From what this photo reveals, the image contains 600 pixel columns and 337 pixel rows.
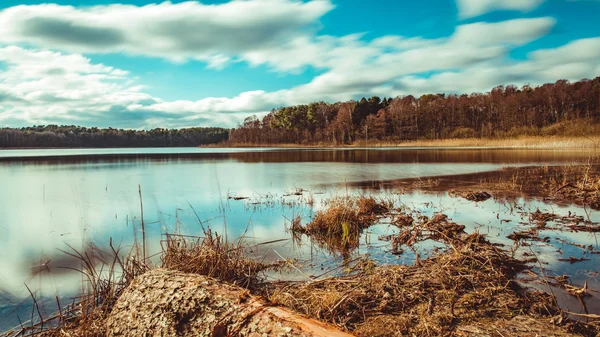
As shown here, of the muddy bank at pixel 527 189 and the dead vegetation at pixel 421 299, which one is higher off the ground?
the dead vegetation at pixel 421 299

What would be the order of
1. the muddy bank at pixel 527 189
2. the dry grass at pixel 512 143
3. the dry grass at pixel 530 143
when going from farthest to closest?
the dry grass at pixel 512 143, the dry grass at pixel 530 143, the muddy bank at pixel 527 189

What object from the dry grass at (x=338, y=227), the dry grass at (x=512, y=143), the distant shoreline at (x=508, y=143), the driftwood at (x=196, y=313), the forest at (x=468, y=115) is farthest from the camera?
the forest at (x=468, y=115)

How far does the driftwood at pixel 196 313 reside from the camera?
→ 2.80 m

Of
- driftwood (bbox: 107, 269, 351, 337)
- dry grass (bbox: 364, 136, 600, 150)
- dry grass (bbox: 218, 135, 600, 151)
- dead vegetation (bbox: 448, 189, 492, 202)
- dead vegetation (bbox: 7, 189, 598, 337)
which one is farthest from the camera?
dry grass (bbox: 218, 135, 600, 151)

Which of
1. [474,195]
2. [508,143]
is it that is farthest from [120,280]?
[508,143]

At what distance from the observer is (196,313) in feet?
10.6

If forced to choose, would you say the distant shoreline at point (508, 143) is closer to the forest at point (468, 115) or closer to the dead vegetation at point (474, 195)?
the forest at point (468, 115)

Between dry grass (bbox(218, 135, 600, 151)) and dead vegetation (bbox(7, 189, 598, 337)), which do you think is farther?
dry grass (bbox(218, 135, 600, 151))

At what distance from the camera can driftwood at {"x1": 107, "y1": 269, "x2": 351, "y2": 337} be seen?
9.19 ft

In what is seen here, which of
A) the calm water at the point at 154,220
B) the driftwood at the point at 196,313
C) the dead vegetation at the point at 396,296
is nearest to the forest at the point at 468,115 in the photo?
the calm water at the point at 154,220

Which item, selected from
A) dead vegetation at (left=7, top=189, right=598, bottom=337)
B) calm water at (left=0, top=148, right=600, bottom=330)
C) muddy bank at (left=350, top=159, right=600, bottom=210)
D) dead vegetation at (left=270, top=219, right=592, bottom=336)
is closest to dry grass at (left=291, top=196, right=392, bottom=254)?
calm water at (left=0, top=148, right=600, bottom=330)

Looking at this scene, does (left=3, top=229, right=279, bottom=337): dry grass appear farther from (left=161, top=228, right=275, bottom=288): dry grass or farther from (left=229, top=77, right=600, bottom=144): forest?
(left=229, top=77, right=600, bottom=144): forest

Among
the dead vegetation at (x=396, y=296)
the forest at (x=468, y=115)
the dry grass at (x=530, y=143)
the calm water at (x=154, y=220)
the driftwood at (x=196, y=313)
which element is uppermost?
the forest at (x=468, y=115)

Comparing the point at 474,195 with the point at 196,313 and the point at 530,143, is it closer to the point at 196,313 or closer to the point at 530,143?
the point at 196,313
